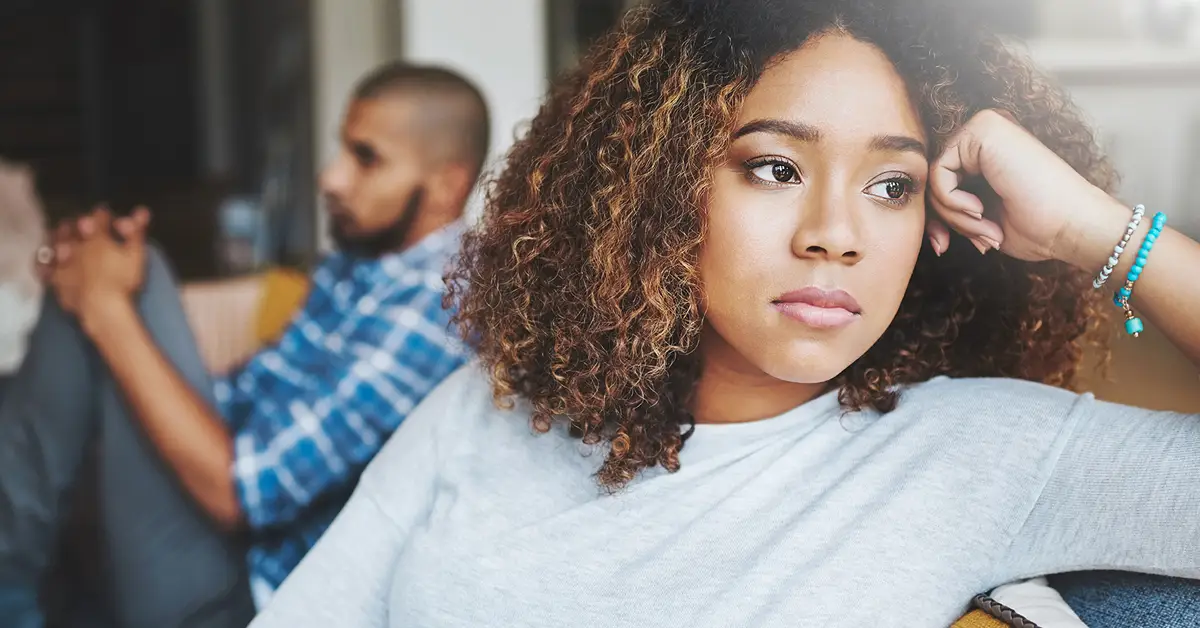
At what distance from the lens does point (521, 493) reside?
36.6 inches

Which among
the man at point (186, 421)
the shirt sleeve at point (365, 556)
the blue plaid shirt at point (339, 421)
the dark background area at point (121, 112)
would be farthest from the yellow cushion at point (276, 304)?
the dark background area at point (121, 112)

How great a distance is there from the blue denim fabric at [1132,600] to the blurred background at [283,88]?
0.14 meters

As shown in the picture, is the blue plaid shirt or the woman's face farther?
the blue plaid shirt

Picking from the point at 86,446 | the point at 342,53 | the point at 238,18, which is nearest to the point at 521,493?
the point at 86,446

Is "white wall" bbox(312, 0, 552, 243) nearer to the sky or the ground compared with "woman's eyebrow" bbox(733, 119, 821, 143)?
nearer to the sky

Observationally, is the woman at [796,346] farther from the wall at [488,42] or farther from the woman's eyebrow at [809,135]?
the wall at [488,42]

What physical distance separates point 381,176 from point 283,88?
7.59 feet

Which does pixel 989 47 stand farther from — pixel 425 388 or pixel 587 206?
pixel 425 388

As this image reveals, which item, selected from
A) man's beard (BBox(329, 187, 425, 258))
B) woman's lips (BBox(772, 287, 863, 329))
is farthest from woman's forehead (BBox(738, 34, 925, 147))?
man's beard (BBox(329, 187, 425, 258))

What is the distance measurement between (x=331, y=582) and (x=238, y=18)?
13.6 feet

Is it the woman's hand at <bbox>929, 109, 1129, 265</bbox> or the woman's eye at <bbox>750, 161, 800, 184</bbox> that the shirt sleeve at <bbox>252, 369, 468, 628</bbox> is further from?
the woman's hand at <bbox>929, 109, 1129, 265</bbox>

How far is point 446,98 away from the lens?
1748 mm

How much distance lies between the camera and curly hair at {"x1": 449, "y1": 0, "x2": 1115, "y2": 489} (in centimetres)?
80

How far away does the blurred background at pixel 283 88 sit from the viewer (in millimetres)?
825
